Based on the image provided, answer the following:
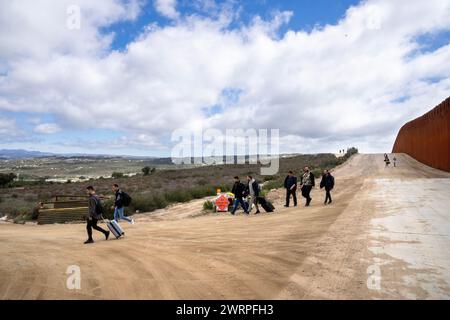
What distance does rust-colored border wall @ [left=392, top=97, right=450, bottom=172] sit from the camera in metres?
34.5

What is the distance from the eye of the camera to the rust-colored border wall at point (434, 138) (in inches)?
Result: 1359

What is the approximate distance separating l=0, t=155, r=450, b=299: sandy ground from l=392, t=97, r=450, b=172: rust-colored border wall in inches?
884

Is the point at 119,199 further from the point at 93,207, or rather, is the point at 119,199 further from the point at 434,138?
the point at 434,138

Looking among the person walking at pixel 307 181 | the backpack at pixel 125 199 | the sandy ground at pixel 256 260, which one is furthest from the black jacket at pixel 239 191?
the backpack at pixel 125 199

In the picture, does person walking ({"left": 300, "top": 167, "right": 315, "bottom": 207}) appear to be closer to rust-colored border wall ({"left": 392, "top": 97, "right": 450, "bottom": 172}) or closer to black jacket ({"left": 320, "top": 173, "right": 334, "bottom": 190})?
black jacket ({"left": 320, "top": 173, "right": 334, "bottom": 190})

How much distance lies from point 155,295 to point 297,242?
504cm

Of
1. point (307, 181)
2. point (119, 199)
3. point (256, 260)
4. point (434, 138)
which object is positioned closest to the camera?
point (256, 260)

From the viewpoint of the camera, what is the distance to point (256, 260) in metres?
9.02

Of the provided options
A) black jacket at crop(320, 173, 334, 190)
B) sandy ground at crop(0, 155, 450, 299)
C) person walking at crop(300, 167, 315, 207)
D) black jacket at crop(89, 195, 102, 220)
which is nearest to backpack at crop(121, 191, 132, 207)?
sandy ground at crop(0, 155, 450, 299)

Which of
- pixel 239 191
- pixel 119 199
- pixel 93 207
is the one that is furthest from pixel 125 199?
pixel 239 191

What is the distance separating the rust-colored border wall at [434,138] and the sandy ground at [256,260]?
2245 centimetres

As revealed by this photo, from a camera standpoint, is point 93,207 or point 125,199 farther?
point 125,199

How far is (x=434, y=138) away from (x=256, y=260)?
123ft

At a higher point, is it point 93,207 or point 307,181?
point 307,181
